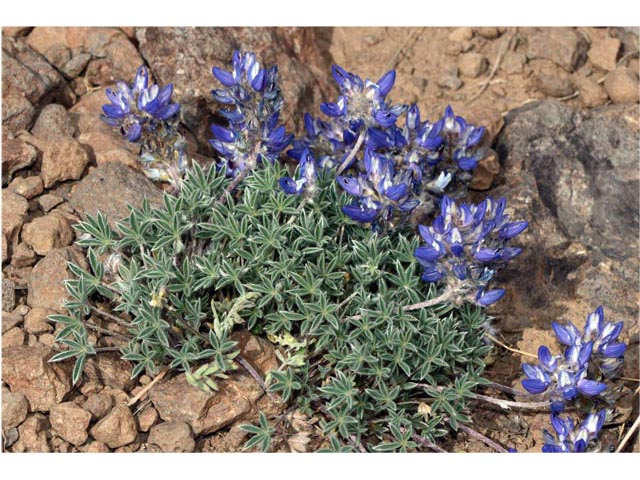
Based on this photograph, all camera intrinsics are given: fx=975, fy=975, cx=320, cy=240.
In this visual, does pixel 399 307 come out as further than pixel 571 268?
No

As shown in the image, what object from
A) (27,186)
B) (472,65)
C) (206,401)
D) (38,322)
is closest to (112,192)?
(27,186)

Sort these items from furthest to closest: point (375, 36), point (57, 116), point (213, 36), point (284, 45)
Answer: point (375, 36)
point (284, 45)
point (213, 36)
point (57, 116)

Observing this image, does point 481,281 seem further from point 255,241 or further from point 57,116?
point 57,116

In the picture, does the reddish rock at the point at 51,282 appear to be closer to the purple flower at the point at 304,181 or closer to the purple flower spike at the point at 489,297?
the purple flower at the point at 304,181

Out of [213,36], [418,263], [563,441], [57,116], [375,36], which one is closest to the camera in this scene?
[563,441]

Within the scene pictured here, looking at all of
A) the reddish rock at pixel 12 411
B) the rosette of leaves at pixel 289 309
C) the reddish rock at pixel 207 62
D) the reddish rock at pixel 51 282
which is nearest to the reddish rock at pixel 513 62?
the reddish rock at pixel 207 62

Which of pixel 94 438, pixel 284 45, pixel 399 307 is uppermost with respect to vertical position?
pixel 284 45

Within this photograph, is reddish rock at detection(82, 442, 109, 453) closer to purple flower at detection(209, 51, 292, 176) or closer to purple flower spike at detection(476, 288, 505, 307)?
purple flower at detection(209, 51, 292, 176)

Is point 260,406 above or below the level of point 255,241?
below

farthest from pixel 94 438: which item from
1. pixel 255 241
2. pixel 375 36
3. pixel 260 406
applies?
pixel 375 36
